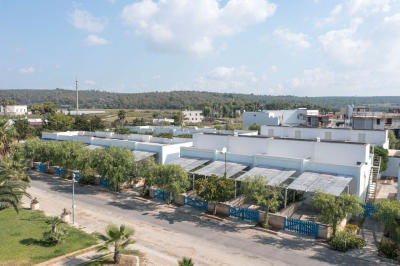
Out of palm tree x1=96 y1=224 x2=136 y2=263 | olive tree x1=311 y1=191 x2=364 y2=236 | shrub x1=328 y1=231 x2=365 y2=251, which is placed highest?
olive tree x1=311 y1=191 x2=364 y2=236

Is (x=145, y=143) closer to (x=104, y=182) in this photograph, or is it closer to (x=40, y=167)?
(x=104, y=182)

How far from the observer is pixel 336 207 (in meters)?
19.2

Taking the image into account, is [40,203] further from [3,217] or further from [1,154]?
[1,154]

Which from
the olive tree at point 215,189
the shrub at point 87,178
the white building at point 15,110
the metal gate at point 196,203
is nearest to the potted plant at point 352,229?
→ the olive tree at point 215,189

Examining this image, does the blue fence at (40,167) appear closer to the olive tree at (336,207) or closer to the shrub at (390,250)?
the olive tree at (336,207)

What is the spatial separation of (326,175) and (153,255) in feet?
52.2

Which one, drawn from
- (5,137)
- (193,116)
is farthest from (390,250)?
(193,116)

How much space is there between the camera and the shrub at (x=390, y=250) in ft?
58.2

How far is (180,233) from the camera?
858 inches

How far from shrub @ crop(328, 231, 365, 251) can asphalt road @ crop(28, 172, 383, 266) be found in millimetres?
531

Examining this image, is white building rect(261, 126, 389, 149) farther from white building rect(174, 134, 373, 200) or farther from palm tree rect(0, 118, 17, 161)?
palm tree rect(0, 118, 17, 161)

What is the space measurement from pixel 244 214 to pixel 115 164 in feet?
47.1

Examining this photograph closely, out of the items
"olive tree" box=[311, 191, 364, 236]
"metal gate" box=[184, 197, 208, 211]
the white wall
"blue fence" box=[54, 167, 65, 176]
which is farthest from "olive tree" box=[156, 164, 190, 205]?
"blue fence" box=[54, 167, 65, 176]

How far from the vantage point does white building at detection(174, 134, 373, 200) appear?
82.1 ft
